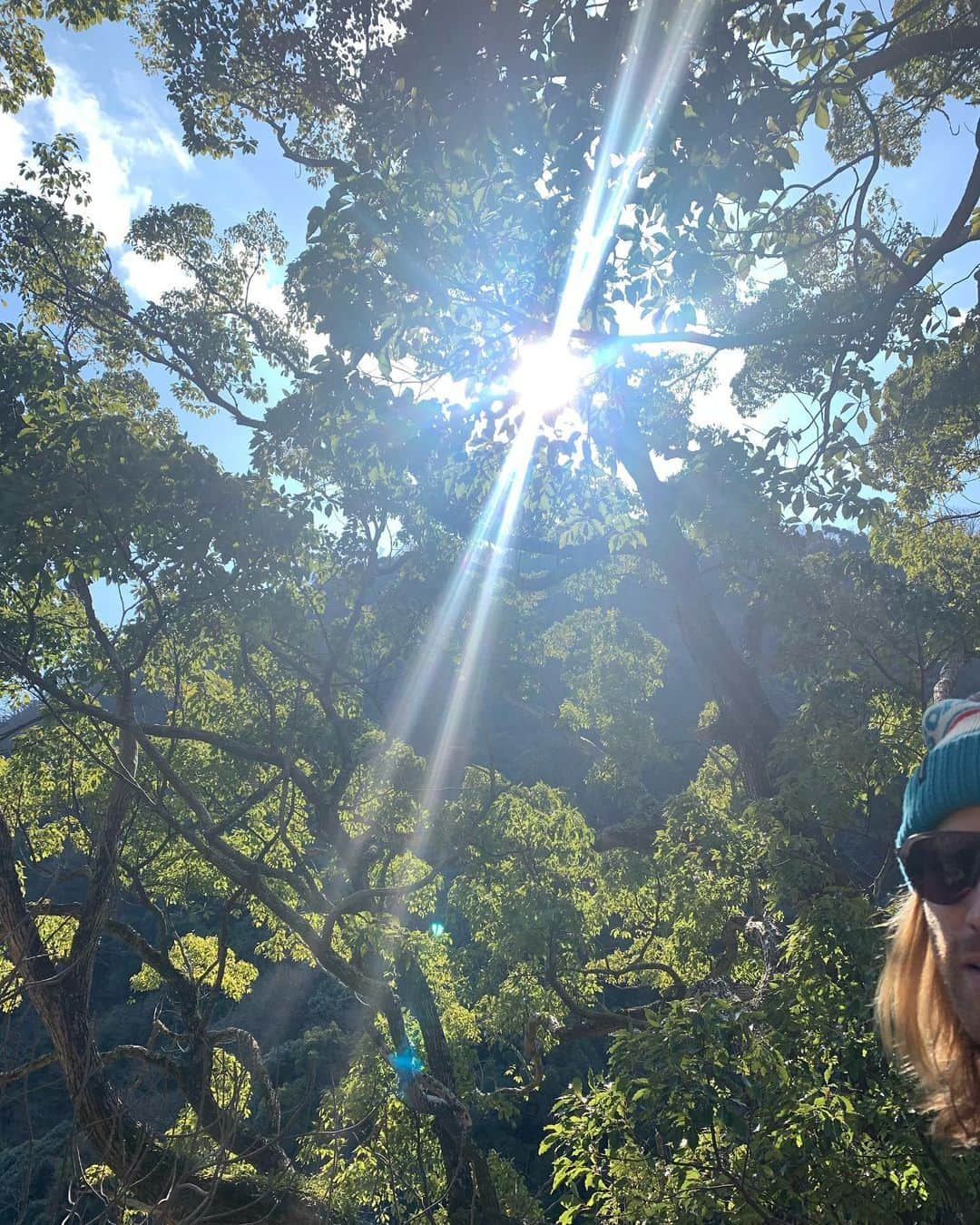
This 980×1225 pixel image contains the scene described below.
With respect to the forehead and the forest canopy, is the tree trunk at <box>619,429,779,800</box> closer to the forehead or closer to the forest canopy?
the forest canopy

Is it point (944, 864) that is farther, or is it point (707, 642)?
point (707, 642)

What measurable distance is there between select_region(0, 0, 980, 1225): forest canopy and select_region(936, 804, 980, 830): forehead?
87.4 inches

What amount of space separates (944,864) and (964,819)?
95 millimetres

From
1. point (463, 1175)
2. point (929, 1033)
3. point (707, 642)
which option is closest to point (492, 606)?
point (707, 642)

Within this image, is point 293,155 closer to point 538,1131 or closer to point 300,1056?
point 300,1056

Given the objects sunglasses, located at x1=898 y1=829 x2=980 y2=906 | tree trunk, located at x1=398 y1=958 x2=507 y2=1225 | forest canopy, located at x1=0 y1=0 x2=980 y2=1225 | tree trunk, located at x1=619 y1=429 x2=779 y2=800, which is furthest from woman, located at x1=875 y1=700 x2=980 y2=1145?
tree trunk, located at x1=398 y1=958 x2=507 y2=1225

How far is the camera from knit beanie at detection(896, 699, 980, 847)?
54.1 inches

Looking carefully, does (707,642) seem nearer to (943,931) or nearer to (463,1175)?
(463,1175)

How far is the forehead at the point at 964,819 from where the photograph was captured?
54.4 inches

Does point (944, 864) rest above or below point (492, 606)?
below

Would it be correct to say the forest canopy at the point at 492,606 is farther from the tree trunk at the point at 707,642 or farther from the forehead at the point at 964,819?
the forehead at the point at 964,819

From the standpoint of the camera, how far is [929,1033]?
1551mm

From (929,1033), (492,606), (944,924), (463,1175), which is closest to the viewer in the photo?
(944,924)

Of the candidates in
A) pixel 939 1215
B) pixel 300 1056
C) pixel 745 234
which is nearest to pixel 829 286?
pixel 745 234
